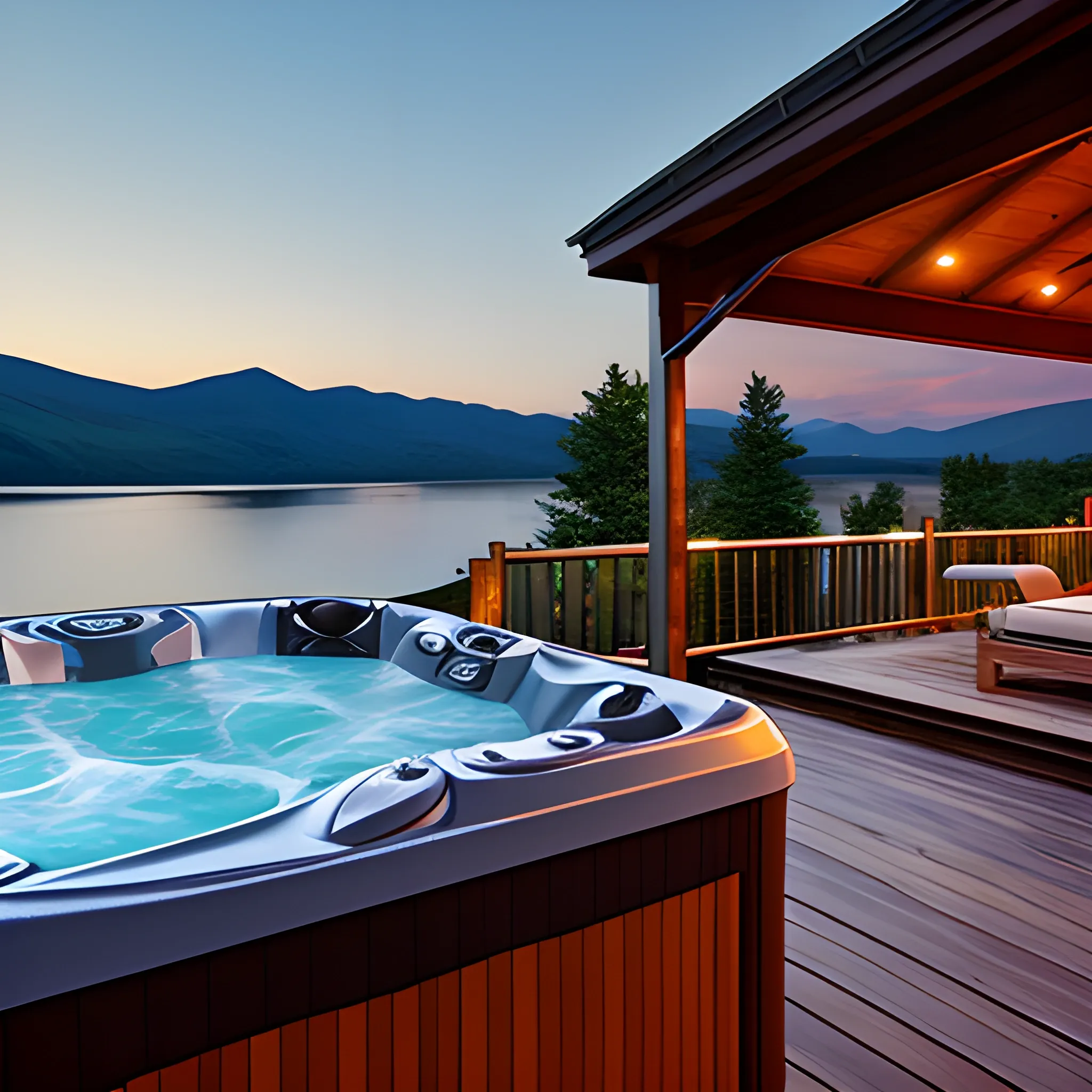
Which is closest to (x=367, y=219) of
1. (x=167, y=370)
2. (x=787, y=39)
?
(x=167, y=370)

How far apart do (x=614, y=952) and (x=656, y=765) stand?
0.26m

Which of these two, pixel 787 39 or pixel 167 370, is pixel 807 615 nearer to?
pixel 787 39

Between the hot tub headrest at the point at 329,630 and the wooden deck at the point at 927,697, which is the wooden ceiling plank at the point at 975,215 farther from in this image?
the hot tub headrest at the point at 329,630

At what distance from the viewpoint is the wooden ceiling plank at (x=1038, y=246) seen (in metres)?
3.47

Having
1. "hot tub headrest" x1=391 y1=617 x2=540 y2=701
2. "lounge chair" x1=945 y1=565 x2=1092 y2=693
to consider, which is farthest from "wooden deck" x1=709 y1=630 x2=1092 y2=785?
"hot tub headrest" x1=391 y1=617 x2=540 y2=701

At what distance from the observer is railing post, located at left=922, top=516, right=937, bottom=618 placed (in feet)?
16.4

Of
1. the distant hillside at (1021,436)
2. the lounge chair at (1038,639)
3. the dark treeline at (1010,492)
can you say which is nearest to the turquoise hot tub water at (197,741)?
the lounge chair at (1038,639)

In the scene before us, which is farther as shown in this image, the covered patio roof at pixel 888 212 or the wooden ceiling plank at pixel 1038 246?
the wooden ceiling plank at pixel 1038 246

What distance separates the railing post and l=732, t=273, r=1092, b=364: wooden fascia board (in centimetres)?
122

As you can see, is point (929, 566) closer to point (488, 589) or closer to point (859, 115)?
point (488, 589)

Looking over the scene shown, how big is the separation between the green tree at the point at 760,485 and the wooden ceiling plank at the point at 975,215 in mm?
12409

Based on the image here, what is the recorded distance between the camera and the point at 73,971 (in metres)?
0.71

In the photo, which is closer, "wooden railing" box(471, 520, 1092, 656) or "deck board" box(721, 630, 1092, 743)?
"deck board" box(721, 630, 1092, 743)

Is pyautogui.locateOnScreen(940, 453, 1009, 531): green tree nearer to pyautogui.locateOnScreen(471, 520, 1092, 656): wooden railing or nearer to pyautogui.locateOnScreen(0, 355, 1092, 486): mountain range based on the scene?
pyautogui.locateOnScreen(0, 355, 1092, 486): mountain range
